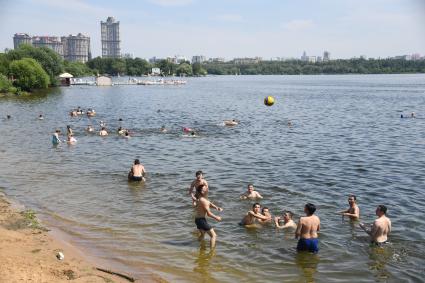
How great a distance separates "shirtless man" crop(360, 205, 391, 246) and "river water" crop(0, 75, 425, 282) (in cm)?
29

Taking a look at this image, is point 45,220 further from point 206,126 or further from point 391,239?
point 206,126

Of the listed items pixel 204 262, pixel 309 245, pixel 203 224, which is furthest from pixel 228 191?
pixel 204 262

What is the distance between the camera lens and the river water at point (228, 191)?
12.0 metres

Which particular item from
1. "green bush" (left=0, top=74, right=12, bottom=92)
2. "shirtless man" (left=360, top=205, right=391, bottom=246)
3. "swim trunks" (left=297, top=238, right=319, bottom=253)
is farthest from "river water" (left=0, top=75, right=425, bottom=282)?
"green bush" (left=0, top=74, right=12, bottom=92)

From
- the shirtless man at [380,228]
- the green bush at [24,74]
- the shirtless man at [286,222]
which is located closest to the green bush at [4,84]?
the green bush at [24,74]

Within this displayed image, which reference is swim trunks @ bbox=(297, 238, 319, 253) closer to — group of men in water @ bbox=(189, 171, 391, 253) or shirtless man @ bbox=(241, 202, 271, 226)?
group of men in water @ bbox=(189, 171, 391, 253)

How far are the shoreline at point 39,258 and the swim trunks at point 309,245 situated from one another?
13.5 ft

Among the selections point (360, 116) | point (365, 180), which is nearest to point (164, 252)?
point (365, 180)

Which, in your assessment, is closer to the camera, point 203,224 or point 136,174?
point 203,224

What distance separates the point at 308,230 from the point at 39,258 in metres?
6.89

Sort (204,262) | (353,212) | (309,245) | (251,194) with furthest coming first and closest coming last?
1. (251,194)
2. (353,212)
3. (309,245)
4. (204,262)

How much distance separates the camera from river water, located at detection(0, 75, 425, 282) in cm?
1205

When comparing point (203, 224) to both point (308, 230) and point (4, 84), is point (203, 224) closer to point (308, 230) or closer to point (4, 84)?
point (308, 230)

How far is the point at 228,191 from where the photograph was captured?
19.2 metres
